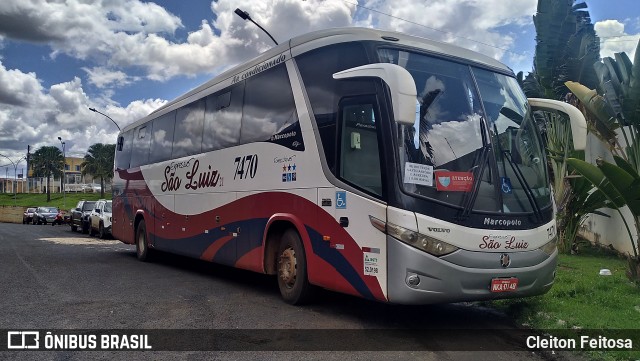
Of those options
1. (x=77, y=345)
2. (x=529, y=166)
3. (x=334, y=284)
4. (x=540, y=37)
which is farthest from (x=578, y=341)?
(x=540, y=37)

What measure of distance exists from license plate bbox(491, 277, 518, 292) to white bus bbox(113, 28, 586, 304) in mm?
17

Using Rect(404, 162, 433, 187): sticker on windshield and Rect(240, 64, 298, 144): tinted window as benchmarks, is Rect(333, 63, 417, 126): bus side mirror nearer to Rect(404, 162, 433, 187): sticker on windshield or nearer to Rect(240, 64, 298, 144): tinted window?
Rect(404, 162, 433, 187): sticker on windshield

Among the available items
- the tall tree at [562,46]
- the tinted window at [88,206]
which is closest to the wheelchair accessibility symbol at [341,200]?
the tall tree at [562,46]

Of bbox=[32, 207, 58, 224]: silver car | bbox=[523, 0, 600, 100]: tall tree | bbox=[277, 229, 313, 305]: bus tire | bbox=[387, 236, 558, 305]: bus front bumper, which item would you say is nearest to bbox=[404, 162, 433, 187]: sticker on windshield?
bbox=[387, 236, 558, 305]: bus front bumper

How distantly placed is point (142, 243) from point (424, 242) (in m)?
10.5

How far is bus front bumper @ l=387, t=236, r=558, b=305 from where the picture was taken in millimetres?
5992

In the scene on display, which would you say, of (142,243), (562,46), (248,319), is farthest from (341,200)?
(562,46)

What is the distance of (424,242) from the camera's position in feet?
19.7

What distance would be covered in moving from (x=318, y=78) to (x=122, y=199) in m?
10.9

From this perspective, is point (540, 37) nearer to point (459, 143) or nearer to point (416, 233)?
point (459, 143)

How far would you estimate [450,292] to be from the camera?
6.06 meters

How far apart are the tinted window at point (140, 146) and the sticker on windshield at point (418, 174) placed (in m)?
10.1

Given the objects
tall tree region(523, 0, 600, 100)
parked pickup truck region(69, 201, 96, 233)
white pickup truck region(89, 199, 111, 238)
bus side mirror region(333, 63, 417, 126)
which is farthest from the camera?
parked pickup truck region(69, 201, 96, 233)

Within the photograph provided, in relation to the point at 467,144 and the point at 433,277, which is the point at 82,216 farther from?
the point at 433,277
